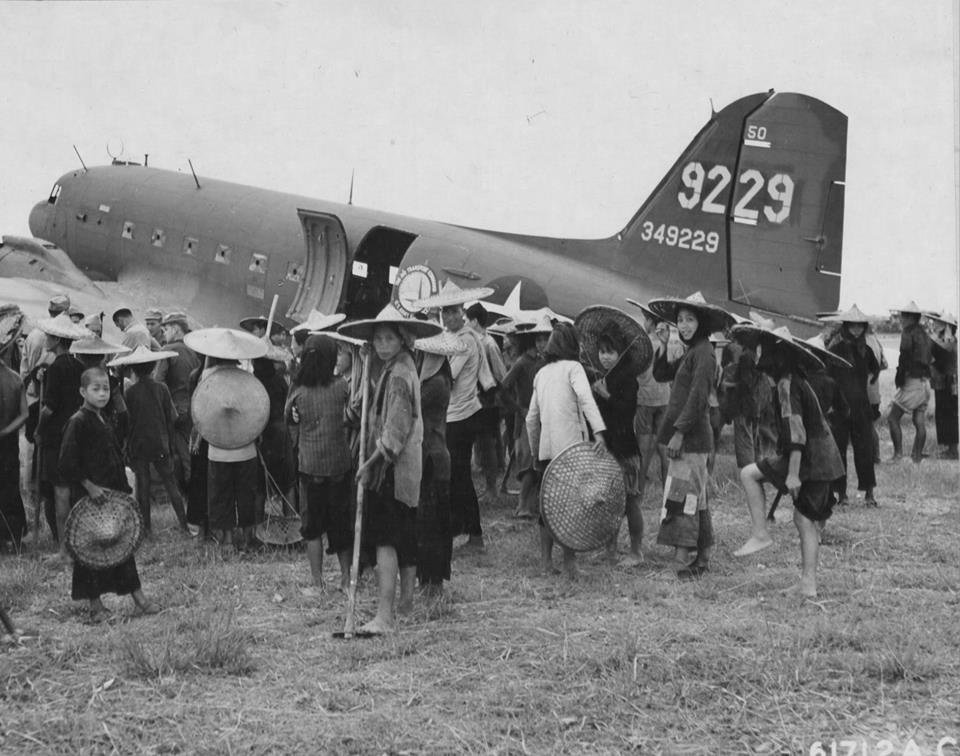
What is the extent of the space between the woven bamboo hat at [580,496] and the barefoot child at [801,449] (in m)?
1.10

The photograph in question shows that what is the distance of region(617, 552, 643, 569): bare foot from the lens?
760cm

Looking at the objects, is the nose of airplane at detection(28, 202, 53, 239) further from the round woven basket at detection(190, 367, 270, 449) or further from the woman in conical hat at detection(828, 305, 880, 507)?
the woman in conical hat at detection(828, 305, 880, 507)

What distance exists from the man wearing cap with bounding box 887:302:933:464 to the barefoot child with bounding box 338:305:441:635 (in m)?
8.22

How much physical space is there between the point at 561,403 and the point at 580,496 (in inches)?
30.1

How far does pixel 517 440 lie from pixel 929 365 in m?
5.81

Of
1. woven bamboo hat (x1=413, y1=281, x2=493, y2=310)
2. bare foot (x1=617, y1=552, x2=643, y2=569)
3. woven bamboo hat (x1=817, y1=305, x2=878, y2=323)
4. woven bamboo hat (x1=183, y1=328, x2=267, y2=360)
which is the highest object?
woven bamboo hat (x1=817, y1=305, x2=878, y2=323)

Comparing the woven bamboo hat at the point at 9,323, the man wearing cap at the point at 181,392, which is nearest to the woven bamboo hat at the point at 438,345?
the man wearing cap at the point at 181,392

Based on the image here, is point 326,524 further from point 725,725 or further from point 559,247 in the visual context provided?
point 559,247

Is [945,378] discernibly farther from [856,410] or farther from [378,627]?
[378,627]

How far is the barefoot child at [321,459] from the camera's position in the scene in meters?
6.87

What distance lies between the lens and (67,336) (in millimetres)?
7859

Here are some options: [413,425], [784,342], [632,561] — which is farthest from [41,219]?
[784,342]

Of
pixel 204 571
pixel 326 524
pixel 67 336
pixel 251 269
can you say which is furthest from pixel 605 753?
pixel 251 269

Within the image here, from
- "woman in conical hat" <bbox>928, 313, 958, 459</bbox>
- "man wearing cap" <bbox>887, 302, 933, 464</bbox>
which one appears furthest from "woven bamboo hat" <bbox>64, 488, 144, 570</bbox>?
"woman in conical hat" <bbox>928, 313, 958, 459</bbox>
